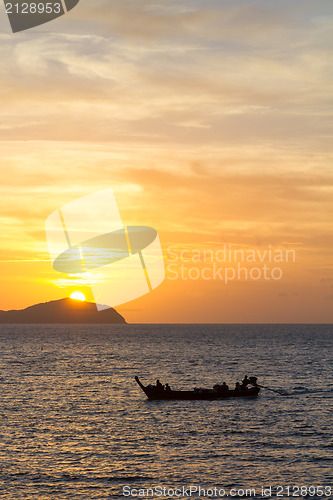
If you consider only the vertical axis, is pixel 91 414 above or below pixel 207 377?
above

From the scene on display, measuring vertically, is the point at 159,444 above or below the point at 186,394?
above

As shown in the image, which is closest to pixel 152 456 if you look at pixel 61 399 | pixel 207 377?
pixel 61 399

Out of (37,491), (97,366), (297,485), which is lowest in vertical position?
(97,366)

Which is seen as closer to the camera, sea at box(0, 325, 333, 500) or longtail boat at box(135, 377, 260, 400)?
sea at box(0, 325, 333, 500)

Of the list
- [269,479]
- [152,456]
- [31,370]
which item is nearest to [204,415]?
[152,456]

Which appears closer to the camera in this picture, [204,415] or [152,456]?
[152,456]

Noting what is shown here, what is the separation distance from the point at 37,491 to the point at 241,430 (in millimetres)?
21248

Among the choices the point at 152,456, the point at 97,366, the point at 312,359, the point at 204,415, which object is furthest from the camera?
the point at 312,359

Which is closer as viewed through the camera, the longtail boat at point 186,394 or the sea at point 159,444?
A: the sea at point 159,444

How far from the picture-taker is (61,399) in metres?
66.2

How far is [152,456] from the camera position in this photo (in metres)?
40.3

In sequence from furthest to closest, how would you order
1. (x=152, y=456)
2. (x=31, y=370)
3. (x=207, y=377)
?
(x=31, y=370)
(x=207, y=377)
(x=152, y=456)

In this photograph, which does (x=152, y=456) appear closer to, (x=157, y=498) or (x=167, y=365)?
(x=157, y=498)

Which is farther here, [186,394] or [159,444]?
[186,394]
